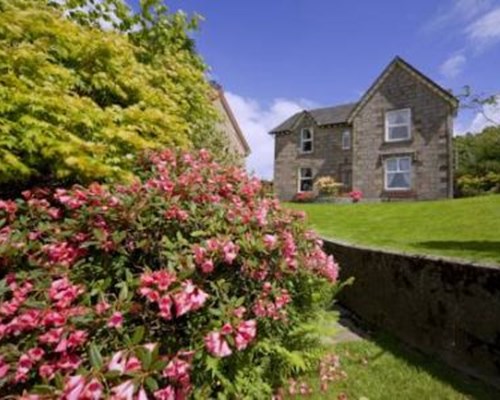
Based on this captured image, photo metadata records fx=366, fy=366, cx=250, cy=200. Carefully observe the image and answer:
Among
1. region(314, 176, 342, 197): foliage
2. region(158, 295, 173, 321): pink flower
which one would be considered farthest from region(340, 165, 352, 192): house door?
region(158, 295, 173, 321): pink flower

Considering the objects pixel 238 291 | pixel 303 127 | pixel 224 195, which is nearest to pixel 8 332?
pixel 238 291

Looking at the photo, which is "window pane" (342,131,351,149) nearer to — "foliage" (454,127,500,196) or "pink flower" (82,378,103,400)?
"foliage" (454,127,500,196)

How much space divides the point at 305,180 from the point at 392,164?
264 inches

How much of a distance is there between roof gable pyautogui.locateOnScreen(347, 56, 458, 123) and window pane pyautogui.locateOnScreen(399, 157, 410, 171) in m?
3.80

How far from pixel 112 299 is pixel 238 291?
1.01m

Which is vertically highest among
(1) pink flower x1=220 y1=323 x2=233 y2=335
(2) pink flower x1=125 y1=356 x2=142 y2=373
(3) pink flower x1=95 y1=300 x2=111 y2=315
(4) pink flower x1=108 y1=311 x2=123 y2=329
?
(3) pink flower x1=95 y1=300 x2=111 y2=315

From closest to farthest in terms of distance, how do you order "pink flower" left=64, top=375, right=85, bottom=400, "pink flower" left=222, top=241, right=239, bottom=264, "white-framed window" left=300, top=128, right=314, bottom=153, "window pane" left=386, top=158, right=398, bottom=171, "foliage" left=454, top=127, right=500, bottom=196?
"pink flower" left=64, top=375, right=85, bottom=400, "pink flower" left=222, top=241, right=239, bottom=264, "window pane" left=386, top=158, right=398, bottom=171, "white-framed window" left=300, top=128, right=314, bottom=153, "foliage" left=454, top=127, right=500, bottom=196

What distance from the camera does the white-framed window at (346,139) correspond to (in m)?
25.6

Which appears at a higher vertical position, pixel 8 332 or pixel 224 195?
pixel 224 195

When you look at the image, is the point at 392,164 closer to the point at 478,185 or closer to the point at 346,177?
the point at 346,177

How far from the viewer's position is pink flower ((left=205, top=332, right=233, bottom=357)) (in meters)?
2.44

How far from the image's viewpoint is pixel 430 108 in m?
21.4

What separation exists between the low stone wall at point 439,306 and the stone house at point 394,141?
696 inches

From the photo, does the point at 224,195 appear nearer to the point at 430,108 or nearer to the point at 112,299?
the point at 112,299
